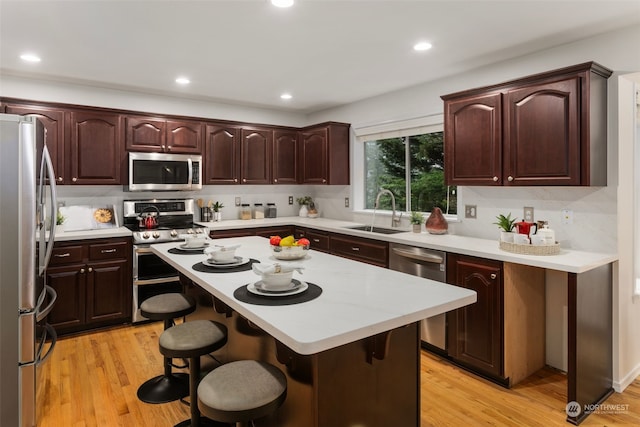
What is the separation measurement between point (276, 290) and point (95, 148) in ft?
10.7

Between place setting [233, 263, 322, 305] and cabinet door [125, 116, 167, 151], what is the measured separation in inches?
123

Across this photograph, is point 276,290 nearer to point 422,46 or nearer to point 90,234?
point 422,46

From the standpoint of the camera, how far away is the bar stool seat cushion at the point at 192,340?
6.45 ft

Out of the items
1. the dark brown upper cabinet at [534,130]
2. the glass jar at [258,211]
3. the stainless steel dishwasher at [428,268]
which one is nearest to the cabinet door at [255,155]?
the glass jar at [258,211]

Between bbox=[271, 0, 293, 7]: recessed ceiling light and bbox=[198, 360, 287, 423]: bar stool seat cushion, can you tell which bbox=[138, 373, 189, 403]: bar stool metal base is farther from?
bbox=[271, 0, 293, 7]: recessed ceiling light

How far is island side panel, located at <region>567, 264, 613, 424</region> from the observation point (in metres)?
2.37

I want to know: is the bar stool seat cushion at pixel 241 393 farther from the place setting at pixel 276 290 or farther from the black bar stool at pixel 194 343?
the black bar stool at pixel 194 343

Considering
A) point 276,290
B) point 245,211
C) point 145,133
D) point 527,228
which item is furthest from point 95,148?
point 527,228

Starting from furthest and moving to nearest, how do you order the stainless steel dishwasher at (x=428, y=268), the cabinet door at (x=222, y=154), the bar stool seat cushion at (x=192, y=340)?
the cabinet door at (x=222, y=154) < the stainless steel dishwasher at (x=428, y=268) < the bar stool seat cushion at (x=192, y=340)

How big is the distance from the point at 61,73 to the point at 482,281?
414cm

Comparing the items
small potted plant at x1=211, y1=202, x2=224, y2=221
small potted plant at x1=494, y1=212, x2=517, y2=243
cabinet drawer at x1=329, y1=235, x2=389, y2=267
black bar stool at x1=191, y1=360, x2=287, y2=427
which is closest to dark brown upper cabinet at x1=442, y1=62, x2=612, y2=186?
small potted plant at x1=494, y1=212, x2=517, y2=243

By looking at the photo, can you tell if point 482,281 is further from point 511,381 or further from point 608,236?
point 608,236

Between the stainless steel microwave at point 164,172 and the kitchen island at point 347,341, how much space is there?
2557 mm

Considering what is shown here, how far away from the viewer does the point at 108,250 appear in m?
3.84
